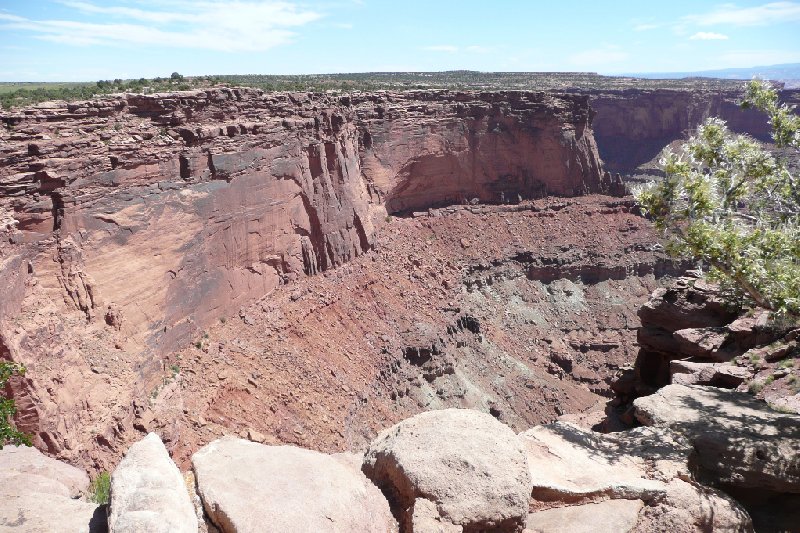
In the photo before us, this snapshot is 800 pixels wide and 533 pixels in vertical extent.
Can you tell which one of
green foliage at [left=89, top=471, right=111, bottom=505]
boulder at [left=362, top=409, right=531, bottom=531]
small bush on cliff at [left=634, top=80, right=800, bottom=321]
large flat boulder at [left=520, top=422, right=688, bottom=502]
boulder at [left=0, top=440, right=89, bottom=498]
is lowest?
green foliage at [left=89, top=471, right=111, bottom=505]

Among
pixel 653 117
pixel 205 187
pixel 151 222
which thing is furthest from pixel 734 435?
pixel 653 117

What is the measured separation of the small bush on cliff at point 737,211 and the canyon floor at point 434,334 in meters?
16.0

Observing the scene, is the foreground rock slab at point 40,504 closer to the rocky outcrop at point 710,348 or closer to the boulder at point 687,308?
the rocky outcrop at point 710,348

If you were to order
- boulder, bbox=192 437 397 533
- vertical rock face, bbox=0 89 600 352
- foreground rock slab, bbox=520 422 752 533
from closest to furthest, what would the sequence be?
1. boulder, bbox=192 437 397 533
2. foreground rock slab, bbox=520 422 752 533
3. vertical rock face, bbox=0 89 600 352

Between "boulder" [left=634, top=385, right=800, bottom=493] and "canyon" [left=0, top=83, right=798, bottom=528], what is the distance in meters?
3.58

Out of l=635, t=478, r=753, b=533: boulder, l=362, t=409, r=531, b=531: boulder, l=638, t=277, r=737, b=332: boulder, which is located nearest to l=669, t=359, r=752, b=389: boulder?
l=638, t=277, r=737, b=332: boulder

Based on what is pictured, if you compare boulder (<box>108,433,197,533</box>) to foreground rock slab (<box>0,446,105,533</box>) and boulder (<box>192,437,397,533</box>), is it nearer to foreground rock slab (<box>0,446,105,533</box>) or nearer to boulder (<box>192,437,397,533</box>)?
boulder (<box>192,437,397,533</box>)

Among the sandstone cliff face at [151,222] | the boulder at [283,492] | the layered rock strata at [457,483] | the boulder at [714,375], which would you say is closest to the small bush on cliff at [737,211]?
the layered rock strata at [457,483]

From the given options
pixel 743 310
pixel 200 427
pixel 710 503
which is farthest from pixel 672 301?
pixel 200 427

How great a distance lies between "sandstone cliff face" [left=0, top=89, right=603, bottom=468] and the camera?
17.8 meters

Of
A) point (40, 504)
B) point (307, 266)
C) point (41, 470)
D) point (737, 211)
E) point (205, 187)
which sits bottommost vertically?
point (307, 266)

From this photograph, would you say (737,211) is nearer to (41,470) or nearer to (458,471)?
(458,471)

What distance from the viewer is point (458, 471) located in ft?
26.2

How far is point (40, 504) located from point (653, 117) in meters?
90.4
